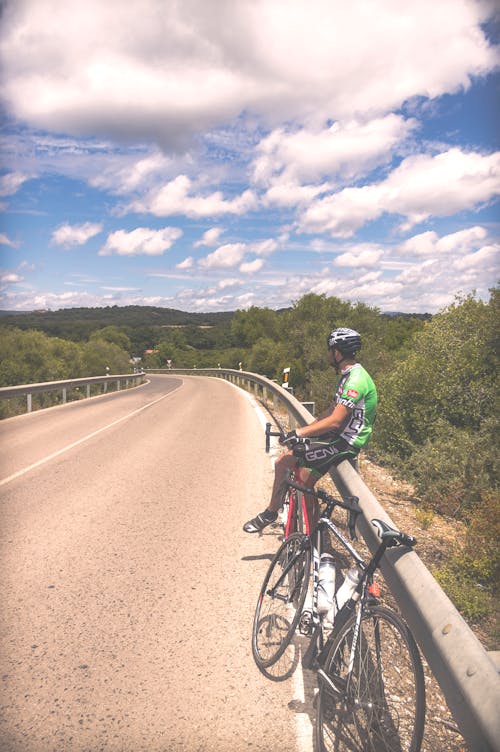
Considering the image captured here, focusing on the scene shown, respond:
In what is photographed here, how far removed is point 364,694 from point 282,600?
1.13m

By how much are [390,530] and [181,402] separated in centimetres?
1834

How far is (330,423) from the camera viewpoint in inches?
147

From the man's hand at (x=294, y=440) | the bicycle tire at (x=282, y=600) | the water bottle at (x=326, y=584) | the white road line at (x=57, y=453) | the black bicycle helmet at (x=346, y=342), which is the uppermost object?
the black bicycle helmet at (x=346, y=342)

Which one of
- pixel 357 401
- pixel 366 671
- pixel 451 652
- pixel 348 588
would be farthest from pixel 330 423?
pixel 451 652

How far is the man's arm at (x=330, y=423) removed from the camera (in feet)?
12.2

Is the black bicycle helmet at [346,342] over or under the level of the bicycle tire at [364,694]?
over

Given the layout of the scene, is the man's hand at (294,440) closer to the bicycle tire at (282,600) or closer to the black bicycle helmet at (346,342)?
the bicycle tire at (282,600)

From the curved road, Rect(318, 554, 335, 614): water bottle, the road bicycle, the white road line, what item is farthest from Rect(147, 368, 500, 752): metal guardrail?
the white road line

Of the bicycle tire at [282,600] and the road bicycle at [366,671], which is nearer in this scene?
the road bicycle at [366,671]

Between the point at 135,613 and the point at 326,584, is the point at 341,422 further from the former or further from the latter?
the point at 135,613

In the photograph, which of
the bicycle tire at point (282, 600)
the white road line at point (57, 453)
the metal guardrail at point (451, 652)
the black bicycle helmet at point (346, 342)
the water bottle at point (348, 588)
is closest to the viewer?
the metal guardrail at point (451, 652)

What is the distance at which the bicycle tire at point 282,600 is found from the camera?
10.8 feet

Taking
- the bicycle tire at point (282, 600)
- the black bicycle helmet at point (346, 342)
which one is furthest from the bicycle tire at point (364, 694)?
the black bicycle helmet at point (346, 342)

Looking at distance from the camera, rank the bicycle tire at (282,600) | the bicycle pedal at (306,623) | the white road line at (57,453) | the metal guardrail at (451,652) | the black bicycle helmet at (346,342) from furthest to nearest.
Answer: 1. the white road line at (57,453)
2. the black bicycle helmet at (346,342)
3. the bicycle tire at (282,600)
4. the bicycle pedal at (306,623)
5. the metal guardrail at (451,652)
